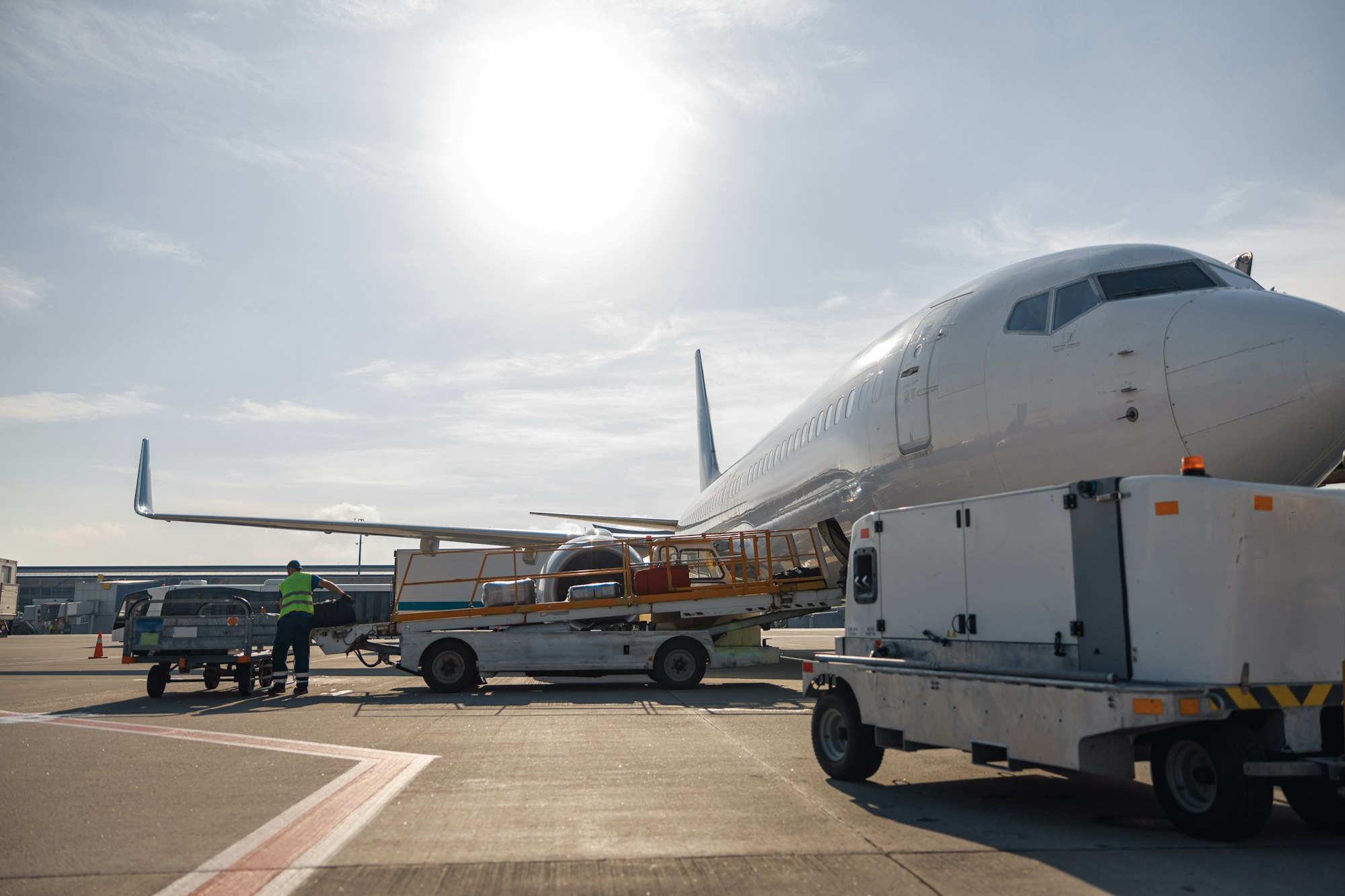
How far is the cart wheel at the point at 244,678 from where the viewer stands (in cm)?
1432

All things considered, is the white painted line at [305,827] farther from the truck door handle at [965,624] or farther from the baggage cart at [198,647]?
the baggage cart at [198,647]

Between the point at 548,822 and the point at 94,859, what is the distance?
7.47 feet

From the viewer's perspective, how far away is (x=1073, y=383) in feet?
29.5

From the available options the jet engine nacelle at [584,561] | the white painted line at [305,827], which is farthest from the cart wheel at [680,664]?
the white painted line at [305,827]

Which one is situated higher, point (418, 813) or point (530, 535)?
point (530, 535)

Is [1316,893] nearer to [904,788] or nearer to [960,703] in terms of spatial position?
[960,703]

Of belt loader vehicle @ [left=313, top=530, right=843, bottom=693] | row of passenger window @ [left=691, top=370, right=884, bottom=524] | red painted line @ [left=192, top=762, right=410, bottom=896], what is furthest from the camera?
belt loader vehicle @ [left=313, top=530, right=843, bottom=693]

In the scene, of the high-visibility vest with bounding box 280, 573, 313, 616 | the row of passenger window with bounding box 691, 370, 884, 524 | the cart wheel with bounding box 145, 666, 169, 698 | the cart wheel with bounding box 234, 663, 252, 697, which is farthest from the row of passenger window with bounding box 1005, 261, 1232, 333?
the cart wheel with bounding box 145, 666, 169, 698

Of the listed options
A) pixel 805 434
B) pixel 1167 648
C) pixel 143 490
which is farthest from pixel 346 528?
pixel 1167 648

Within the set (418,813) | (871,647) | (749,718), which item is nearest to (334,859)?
(418,813)

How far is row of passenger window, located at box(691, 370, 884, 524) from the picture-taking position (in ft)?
42.4

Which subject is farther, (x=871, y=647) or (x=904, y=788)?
(x=871, y=647)

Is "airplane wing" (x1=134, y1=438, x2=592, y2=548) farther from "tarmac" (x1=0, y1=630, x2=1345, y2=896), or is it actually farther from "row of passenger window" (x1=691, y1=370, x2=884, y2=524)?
"tarmac" (x1=0, y1=630, x2=1345, y2=896)

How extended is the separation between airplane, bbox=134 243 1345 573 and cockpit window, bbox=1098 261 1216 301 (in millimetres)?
14
